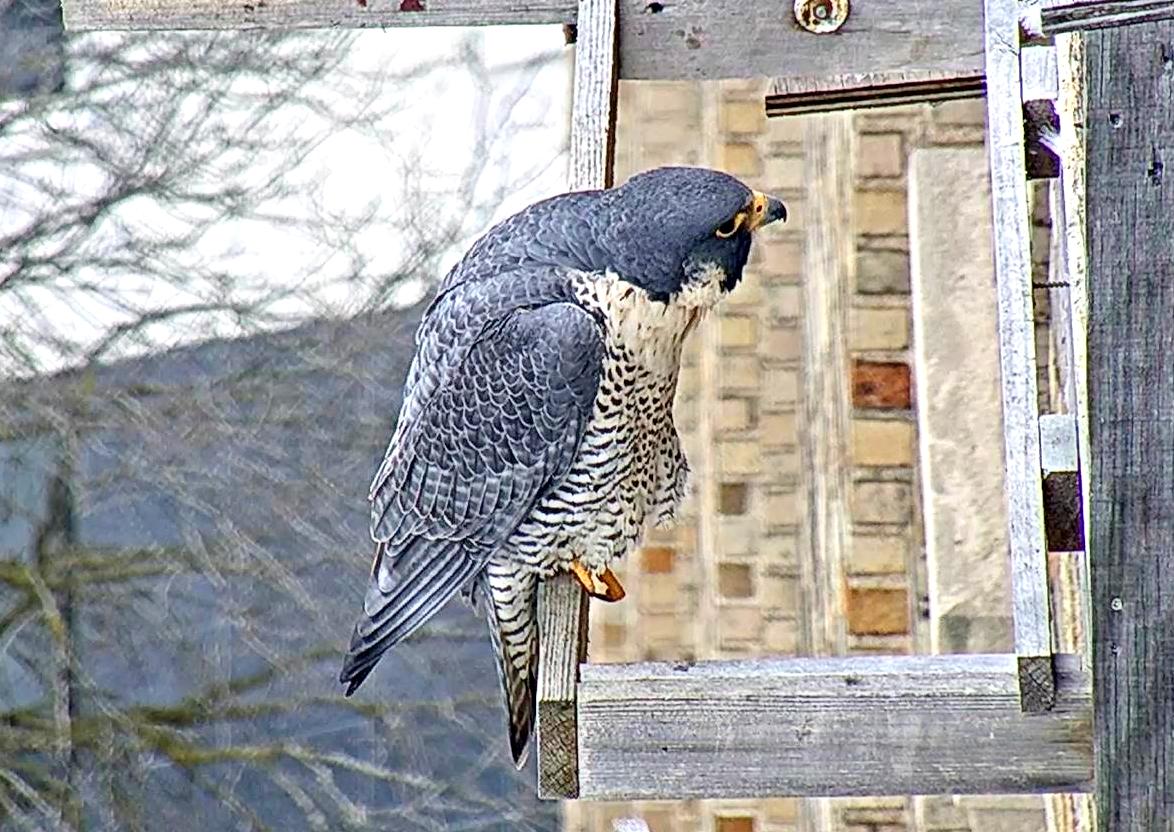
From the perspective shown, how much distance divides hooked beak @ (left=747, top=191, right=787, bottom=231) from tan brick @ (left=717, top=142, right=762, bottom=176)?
2.46 metres

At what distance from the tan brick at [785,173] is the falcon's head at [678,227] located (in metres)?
2.34

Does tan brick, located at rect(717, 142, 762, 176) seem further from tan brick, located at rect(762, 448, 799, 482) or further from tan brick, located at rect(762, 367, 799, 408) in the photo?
tan brick, located at rect(762, 448, 799, 482)

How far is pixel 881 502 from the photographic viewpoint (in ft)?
13.7

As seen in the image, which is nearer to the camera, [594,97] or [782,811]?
[594,97]

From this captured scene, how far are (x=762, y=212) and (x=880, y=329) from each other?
2.04 m

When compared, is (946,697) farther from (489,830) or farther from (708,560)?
(489,830)

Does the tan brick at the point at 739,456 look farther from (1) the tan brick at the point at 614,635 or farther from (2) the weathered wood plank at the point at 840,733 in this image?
(2) the weathered wood plank at the point at 840,733

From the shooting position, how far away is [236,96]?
443 cm

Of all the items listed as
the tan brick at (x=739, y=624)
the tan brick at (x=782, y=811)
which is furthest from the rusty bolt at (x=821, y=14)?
the tan brick at (x=782, y=811)

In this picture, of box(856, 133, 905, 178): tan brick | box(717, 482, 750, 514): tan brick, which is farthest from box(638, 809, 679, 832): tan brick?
box(856, 133, 905, 178): tan brick

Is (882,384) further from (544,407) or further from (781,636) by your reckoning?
(544,407)

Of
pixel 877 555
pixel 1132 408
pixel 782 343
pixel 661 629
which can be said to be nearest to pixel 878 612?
pixel 877 555

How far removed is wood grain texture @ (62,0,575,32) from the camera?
220 cm

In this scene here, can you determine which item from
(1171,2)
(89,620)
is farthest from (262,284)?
(1171,2)
